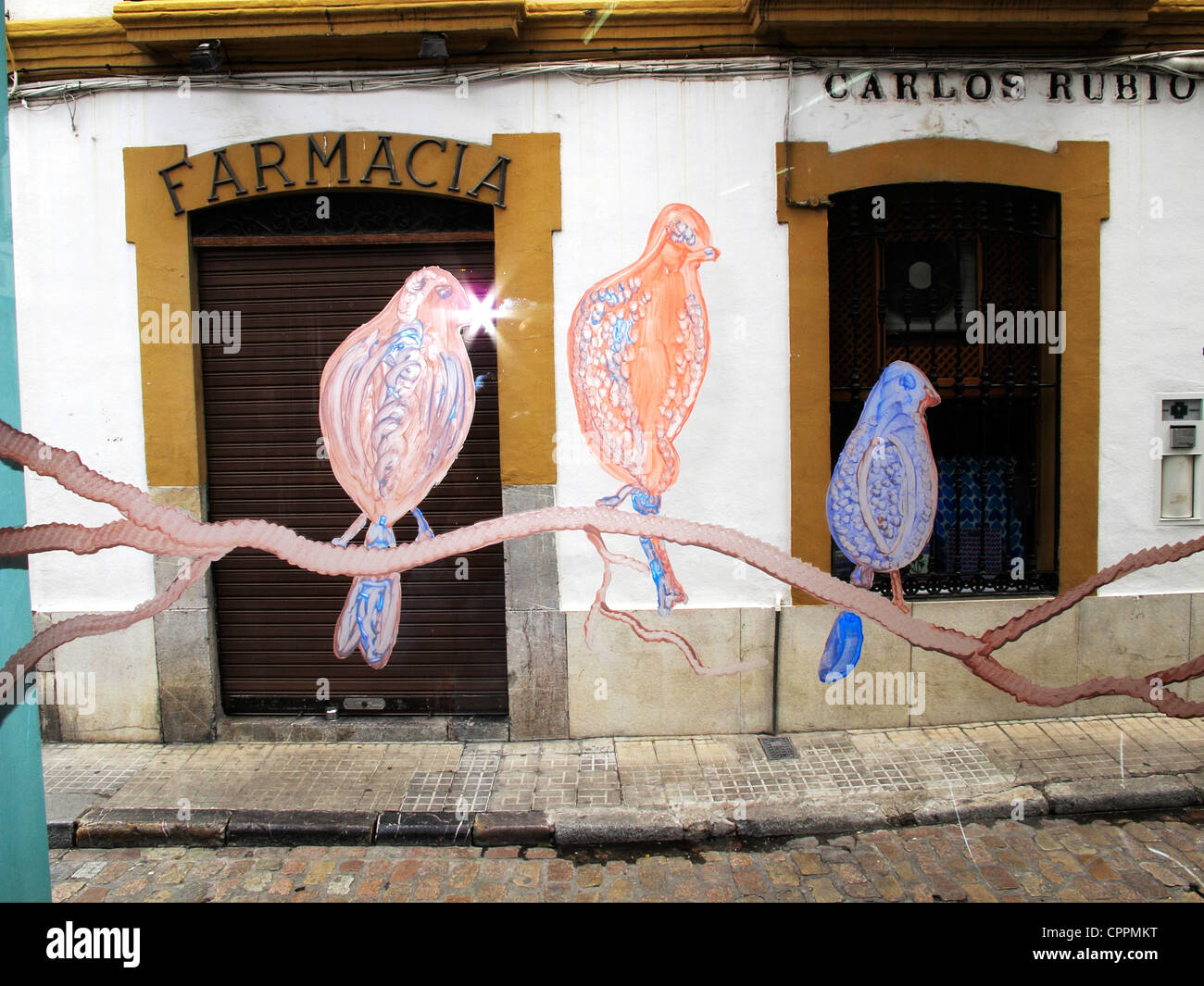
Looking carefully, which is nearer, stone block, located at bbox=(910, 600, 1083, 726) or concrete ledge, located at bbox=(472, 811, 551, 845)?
concrete ledge, located at bbox=(472, 811, 551, 845)

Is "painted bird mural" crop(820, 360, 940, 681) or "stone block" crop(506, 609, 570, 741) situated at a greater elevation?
"painted bird mural" crop(820, 360, 940, 681)

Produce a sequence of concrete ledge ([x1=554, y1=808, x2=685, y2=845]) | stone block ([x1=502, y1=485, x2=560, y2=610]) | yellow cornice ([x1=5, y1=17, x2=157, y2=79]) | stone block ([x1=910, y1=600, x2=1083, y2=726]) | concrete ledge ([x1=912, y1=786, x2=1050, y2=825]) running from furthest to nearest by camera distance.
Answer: stone block ([x1=910, y1=600, x2=1083, y2=726])
stone block ([x1=502, y1=485, x2=560, y2=610])
yellow cornice ([x1=5, y1=17, x2=157, y2=79])
concrete ledge ([x1=912, y1=786, x2=1050, y2=825])
concrete ledge ([x1=554, y1=808, x2=685, y2=845])

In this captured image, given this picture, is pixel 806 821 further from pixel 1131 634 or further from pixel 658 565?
pixel 1131 634

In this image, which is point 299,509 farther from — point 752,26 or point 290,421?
point 752,26

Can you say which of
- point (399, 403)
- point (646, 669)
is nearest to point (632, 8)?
point (399, 403)

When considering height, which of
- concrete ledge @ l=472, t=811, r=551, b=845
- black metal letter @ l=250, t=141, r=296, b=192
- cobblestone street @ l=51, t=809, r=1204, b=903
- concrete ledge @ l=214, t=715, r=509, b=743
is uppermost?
black metal letter @ l=250, t=141, r=296, b=192

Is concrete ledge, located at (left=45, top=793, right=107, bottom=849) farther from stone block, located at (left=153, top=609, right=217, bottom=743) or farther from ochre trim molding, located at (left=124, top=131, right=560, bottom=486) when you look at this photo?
ochre trim molding, located at (left=124, top=131, right=560, bottom=486)

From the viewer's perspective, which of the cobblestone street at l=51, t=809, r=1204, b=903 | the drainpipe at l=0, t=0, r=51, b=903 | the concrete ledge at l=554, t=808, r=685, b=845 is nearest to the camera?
the drainpipe at l=0, t=0, r=51, b=903

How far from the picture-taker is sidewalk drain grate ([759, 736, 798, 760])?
5.17m

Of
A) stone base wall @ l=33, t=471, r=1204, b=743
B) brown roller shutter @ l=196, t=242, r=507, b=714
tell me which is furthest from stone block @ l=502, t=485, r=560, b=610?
brown roller shutter @ l=196, t=242, r=507, b=714

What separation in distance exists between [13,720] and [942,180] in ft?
19.2

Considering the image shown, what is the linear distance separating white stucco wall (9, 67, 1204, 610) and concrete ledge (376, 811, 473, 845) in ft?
5.10

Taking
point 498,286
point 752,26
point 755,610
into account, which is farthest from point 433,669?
point 752,26

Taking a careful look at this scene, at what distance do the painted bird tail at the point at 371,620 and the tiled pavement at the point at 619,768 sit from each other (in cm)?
63
